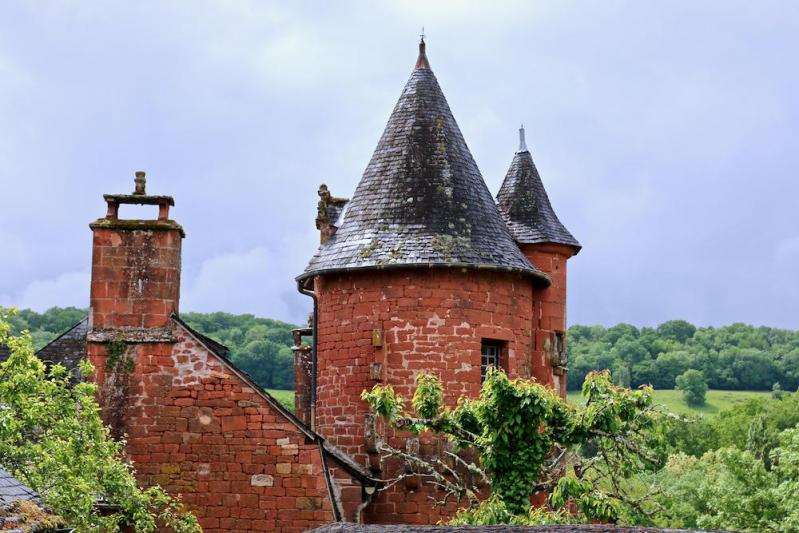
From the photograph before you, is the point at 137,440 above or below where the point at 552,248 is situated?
below

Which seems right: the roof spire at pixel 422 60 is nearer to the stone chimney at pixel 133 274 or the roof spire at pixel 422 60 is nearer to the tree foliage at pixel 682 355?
the stone chimney at pixel 133 274

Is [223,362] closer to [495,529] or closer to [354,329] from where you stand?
[354,329]

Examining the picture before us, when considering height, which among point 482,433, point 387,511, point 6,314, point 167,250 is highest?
point 167,250

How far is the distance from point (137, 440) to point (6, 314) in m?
3.37

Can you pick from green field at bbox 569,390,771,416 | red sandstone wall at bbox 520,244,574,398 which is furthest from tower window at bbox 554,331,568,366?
green field at bbox 569,390,771,416

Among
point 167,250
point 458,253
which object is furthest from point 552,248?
point 167,250

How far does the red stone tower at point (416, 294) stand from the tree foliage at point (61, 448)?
16.2ft

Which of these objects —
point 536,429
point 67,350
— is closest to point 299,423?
point 536,429

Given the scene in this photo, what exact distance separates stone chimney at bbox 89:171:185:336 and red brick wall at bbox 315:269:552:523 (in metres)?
3.66

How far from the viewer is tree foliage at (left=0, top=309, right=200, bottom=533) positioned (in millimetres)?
16734

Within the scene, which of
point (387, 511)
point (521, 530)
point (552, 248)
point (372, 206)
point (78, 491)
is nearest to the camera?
point (521, 530)

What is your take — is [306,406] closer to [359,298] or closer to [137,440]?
[359,298]

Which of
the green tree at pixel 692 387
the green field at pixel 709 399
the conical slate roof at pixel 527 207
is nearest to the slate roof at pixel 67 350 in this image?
Answer: the conical slate roof at pixel 527 207

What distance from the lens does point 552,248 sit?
2573 centimetres
